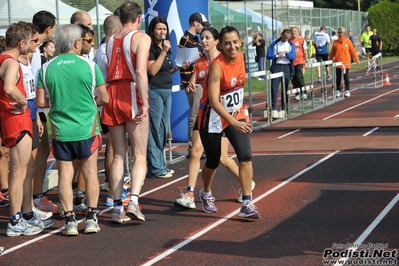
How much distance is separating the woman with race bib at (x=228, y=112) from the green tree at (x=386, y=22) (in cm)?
5704

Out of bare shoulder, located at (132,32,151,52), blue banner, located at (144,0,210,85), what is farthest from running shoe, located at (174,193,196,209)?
blue banner, located at (144,0,210,85)

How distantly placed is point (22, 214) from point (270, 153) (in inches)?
228

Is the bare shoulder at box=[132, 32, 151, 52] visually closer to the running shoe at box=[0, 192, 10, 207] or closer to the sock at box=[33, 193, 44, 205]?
the sock at box=[33, 193, 44, 205]

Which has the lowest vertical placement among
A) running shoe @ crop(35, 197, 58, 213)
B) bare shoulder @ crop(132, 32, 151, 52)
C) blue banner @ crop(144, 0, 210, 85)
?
running shoe @ crop(35, 197, 58, 213)

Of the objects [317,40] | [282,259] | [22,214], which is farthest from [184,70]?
[317,40]

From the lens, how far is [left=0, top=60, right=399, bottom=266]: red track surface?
7.30 meters

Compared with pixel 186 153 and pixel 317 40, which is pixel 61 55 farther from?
pixel 317 40

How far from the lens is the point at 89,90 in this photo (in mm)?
8195

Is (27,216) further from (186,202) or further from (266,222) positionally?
(266,222)

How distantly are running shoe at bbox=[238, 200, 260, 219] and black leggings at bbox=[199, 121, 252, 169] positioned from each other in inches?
16.7

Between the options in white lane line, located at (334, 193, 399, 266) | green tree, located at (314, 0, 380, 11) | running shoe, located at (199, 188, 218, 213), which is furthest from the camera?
green tree, located at (314, 0, 380, 11)

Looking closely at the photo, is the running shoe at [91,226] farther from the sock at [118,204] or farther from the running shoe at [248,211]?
the running shoe at [248,211]

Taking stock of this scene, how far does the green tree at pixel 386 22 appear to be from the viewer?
64.1m

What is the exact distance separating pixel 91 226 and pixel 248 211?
1487 mm
